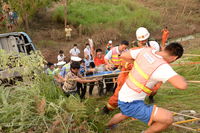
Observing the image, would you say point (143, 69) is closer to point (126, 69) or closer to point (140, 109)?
point (140, 109)

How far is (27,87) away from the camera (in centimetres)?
290

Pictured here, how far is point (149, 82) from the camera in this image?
2.44 m

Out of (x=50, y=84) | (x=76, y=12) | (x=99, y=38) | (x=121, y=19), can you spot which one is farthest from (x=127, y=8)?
(x=50, y=84)

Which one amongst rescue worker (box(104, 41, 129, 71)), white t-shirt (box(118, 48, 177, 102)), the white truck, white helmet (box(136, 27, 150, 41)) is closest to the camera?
white t-shirt (box(118, 48, 177, 102))

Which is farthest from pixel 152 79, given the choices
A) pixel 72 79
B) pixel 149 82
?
pixel 72 79

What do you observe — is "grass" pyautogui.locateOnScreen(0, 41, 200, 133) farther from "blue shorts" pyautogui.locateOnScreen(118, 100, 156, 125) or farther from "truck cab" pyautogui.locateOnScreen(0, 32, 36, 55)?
"truck cab" pyautogui.locateOnScreen(0, 32, 36, 55)

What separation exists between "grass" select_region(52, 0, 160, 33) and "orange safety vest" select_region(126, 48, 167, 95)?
439 inches

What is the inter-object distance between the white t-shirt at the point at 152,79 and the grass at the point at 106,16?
36.4 ft

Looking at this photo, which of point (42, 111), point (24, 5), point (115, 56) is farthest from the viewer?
point (24, 5)

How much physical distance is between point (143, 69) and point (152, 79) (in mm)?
162

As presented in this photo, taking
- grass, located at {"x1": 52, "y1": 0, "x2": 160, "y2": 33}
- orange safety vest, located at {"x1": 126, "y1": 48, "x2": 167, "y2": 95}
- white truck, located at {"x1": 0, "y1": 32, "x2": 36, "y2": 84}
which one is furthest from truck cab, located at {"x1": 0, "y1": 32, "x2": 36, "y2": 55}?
grass, located at {"x1": 52, "y1": 0, "x2": 160, "y2": 33}

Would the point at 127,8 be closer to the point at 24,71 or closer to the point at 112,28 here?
the point at 112,28

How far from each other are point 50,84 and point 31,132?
3.43 feet

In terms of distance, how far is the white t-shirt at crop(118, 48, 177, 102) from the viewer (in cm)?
219
